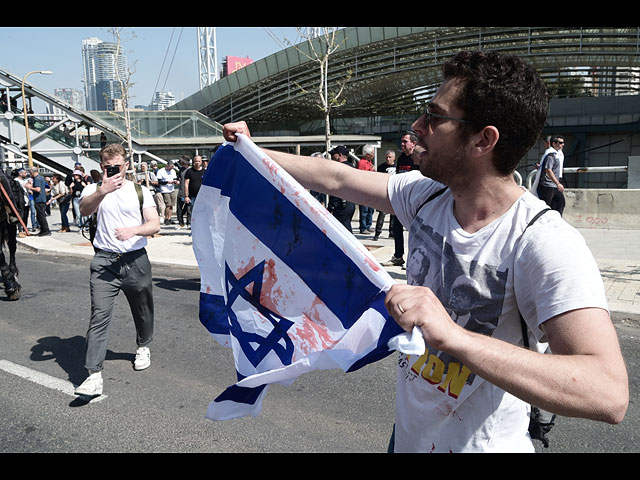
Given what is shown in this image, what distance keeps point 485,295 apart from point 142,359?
168 inches

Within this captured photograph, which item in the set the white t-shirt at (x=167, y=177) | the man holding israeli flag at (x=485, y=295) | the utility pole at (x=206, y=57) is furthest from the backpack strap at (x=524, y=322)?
the utility pole at (x=206, y=57)

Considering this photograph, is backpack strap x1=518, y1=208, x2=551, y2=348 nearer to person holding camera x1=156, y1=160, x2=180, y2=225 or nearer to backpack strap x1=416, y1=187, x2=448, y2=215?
backpack strap x1=416, y1=187, x2=448, y2=215

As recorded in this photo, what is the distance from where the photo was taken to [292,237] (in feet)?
6.50

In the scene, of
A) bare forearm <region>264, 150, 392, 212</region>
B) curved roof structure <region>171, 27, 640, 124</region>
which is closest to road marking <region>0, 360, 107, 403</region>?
bare forearm <region>264, 150, 392, 212</region>

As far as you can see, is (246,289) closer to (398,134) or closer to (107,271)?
(107,271)

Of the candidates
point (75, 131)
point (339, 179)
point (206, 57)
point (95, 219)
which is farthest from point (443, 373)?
point (206, 57)

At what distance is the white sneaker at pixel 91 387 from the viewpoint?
434cm

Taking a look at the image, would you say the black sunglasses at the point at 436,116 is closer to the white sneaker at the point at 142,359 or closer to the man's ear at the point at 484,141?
the man's ear at the point at 484,141

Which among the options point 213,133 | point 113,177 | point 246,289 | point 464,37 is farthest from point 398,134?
point 246,289

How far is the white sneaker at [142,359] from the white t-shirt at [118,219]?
3.25 feet

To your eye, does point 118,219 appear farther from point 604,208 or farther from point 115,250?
point 604,208

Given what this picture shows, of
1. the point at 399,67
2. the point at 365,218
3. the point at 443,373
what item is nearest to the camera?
the point at 443,373

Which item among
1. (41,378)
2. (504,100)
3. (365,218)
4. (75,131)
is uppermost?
(75,131)
